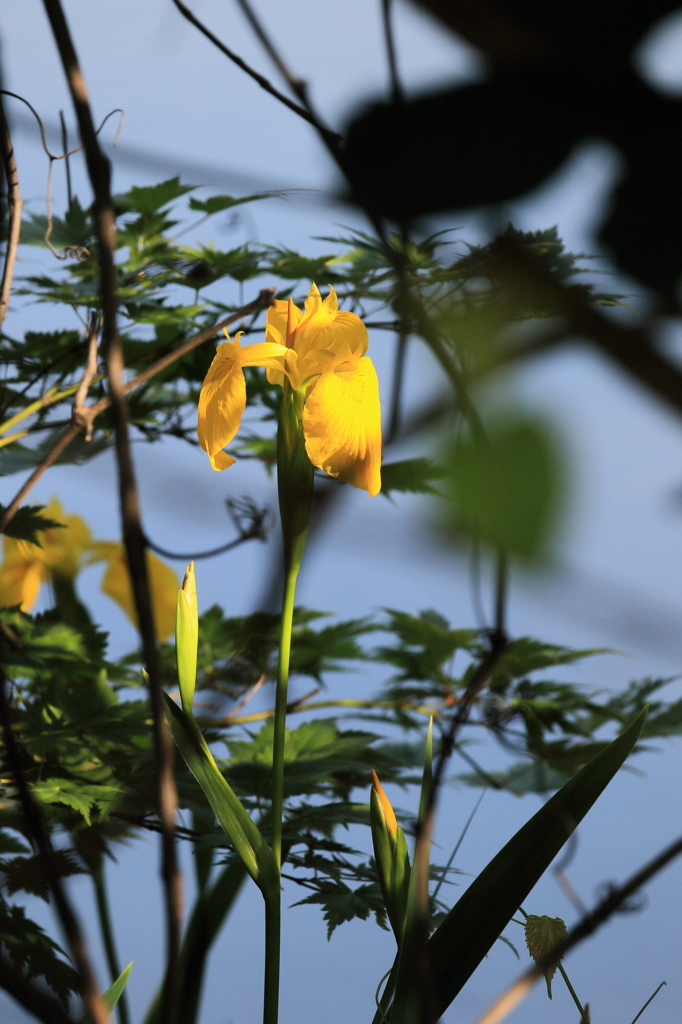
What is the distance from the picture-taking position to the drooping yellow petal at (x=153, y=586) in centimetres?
54

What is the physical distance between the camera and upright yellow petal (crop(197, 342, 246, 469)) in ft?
1.03

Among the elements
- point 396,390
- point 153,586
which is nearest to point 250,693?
point 153,586

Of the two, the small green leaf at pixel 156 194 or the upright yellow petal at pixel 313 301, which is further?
the small green leaf at pixel 156 194

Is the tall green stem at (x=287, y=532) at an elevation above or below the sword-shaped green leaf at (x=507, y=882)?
above

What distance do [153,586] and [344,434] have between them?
11.3 inches

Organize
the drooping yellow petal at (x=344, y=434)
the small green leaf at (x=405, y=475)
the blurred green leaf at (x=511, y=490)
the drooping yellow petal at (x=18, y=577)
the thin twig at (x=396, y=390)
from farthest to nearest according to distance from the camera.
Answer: the drooping yellow petal at (x=18, y=577), the small green leaf at (x=405, y=475), the drooping yellow petal at (x=344, y=434), the thin twig at (x=396, y=390), the blurred green leaf at (x=511, y=490)

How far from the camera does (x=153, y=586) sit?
0.55m

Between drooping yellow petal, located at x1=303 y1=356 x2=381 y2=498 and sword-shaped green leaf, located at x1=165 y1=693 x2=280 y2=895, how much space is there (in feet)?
0.36

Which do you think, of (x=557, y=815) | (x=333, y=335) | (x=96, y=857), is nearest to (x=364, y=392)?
(x=333, y=335)

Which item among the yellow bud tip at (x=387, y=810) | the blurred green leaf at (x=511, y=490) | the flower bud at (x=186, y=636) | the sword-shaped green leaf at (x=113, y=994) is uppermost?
the flower bud at (x=186, y=636)

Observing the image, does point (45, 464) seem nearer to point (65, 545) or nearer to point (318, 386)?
point (318, 386)

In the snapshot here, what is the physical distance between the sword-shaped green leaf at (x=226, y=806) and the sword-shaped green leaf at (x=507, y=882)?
68 mm

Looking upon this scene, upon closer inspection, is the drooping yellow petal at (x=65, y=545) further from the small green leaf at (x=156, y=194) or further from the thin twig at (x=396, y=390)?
the thin twig at (x=396, y=390)

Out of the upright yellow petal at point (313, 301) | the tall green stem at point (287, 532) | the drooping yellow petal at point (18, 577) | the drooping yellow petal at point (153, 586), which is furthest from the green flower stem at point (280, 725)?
the drooping yellow petal at point (18, 577)
